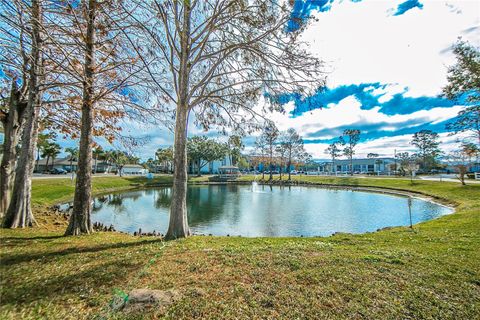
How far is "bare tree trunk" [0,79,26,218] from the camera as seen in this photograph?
7629 millimetres

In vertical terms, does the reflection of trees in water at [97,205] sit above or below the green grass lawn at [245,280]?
below

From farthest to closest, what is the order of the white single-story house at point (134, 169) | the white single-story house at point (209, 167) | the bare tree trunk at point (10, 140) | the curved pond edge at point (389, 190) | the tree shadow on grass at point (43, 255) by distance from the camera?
the white single-story house at point (134, 169) → the white single-story house at point (209, 167) → the curved pond edge at point (389, 190) → the bare tree trunk at point (10, 140) → the tree shadow on grass at point (43, 255)

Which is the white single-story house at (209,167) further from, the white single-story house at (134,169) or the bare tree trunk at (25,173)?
the bare tree trunk at (25,173)

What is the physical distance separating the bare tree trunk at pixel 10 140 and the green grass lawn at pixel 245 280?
3.47 meters

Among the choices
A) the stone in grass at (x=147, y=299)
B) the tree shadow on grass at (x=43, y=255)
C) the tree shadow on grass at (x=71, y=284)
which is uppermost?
the stone in grass at (x=147, y=299)

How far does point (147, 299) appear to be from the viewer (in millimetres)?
2771

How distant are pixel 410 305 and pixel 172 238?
5.74 metres

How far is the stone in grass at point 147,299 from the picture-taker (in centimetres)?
266

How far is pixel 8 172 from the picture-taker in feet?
25.5

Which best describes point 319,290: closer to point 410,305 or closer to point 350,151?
point 410,305

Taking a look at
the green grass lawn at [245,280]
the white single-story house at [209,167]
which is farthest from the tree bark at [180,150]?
the white single-story house at [209,167]

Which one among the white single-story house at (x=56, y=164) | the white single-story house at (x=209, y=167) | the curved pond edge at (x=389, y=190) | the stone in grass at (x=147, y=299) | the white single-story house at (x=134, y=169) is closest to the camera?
the stone in grass at (x=147, y=299)

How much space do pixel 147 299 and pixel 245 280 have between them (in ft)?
4.64

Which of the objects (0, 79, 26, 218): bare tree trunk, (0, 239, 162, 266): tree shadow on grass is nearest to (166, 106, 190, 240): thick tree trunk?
(0, 239, 162, 266): tree shadow on grass
